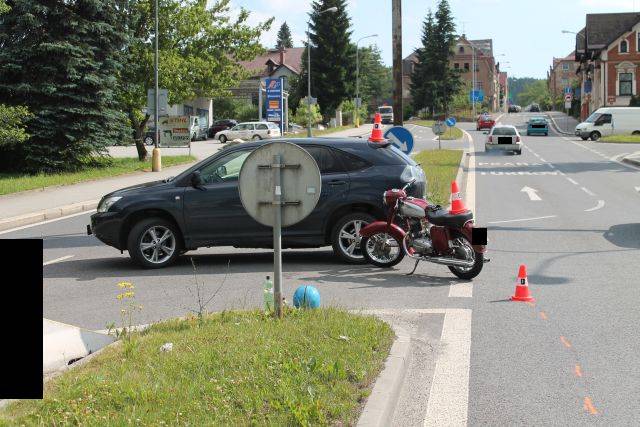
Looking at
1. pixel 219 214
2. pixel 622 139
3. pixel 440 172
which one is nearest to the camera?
pixel 219 214

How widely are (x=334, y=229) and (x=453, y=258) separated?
6.49 ft

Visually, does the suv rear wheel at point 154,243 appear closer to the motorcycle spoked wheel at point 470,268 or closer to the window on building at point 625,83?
the motorcycle spoked wheel at point 470,268

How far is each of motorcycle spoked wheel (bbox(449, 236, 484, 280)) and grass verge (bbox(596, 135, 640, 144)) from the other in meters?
47.9

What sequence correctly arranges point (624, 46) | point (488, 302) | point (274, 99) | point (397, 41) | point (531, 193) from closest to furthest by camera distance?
point (488, 302) → point (397, 41) → point (531, 193) → point (274, 99) → point (624, 46)

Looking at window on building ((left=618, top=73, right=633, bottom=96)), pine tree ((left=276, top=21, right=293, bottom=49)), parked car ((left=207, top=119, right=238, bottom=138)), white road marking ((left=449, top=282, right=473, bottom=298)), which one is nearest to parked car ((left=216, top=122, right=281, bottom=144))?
parked car ((left=207, top=119, right=238, bottom=138))

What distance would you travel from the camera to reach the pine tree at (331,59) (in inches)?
3482

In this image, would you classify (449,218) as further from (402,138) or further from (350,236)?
(402,138)

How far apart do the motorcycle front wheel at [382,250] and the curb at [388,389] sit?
426cm

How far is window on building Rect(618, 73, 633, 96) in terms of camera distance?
8294cm

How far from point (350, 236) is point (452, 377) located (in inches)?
220

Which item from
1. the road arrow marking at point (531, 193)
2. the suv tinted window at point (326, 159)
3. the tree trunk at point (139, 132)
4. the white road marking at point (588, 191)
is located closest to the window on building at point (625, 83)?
the tree trunk at point (139, 132)

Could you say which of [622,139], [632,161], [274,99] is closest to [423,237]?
[632,161]

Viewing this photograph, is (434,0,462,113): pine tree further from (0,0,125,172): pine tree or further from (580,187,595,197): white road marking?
(580,187,595,197): white road marking

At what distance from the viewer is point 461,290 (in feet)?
32.1
